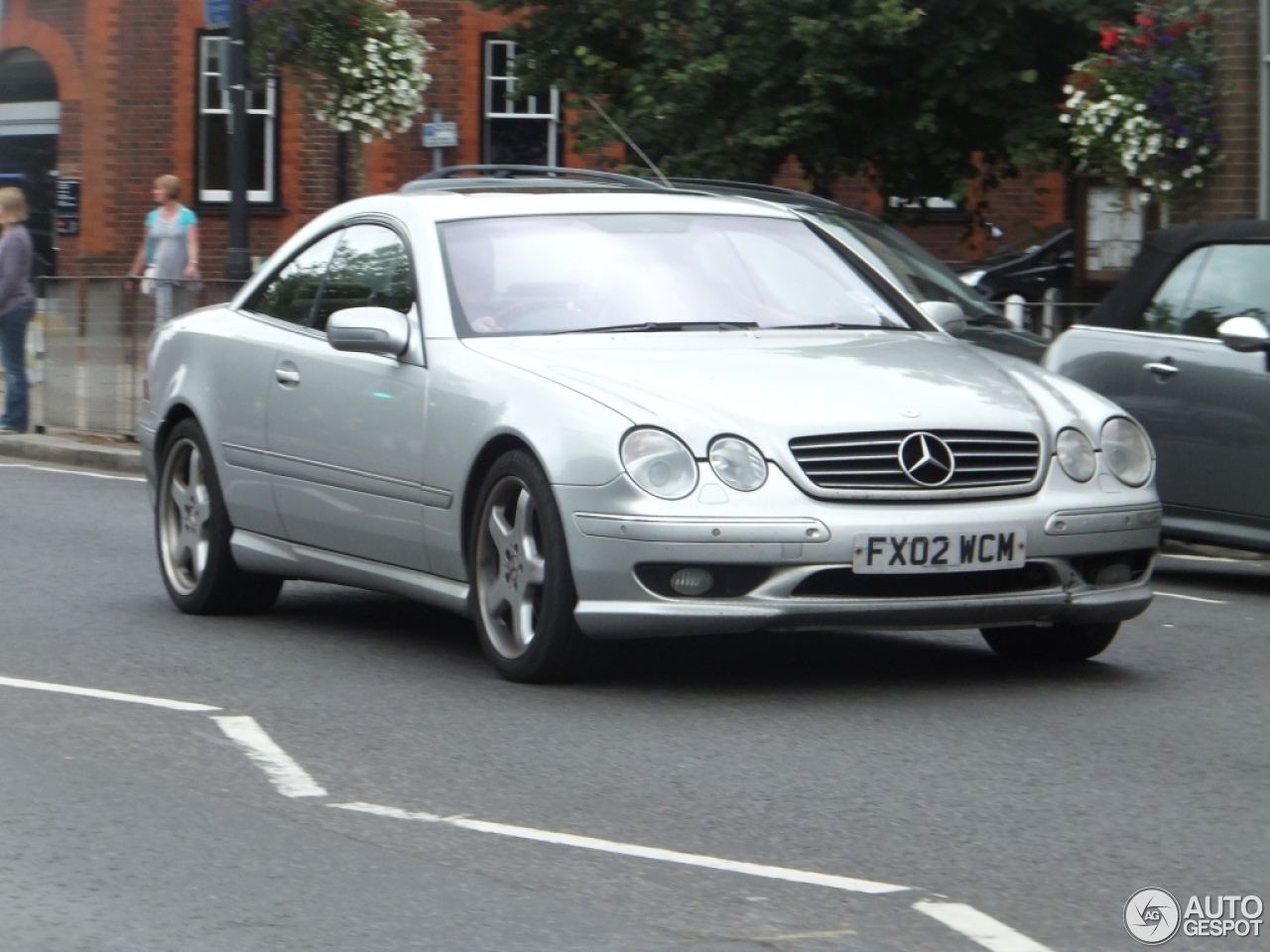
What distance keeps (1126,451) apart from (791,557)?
1.28 meters

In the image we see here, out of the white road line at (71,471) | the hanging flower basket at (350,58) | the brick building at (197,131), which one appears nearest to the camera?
the white road line at (71,471)

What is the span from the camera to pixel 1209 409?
10.7 metres

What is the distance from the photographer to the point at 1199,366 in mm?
10766

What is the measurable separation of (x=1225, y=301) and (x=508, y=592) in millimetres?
4437

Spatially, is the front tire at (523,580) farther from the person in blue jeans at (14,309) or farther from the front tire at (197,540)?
the person in blue jeans at (14,309)

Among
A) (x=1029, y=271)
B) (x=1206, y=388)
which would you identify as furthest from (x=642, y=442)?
(x=1029, y=271)

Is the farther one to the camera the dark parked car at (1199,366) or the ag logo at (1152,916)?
the dark parked car at (1199,366)

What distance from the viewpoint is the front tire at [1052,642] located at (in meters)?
8.05

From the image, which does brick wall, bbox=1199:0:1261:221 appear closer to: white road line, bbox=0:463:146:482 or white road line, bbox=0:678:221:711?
white road line, bbox=0:463:146:482

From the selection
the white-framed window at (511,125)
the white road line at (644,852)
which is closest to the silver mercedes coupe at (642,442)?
the white road line at (644,852)

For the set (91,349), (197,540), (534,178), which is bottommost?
(197,540)

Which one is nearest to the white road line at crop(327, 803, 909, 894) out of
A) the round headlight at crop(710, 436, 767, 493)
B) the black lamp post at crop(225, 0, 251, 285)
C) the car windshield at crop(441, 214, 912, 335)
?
the round headlight at crop(710, 436, 767, 493)

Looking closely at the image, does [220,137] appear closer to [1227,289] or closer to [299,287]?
[1227,289]

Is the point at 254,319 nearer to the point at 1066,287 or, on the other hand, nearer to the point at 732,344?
the point at 732,344
